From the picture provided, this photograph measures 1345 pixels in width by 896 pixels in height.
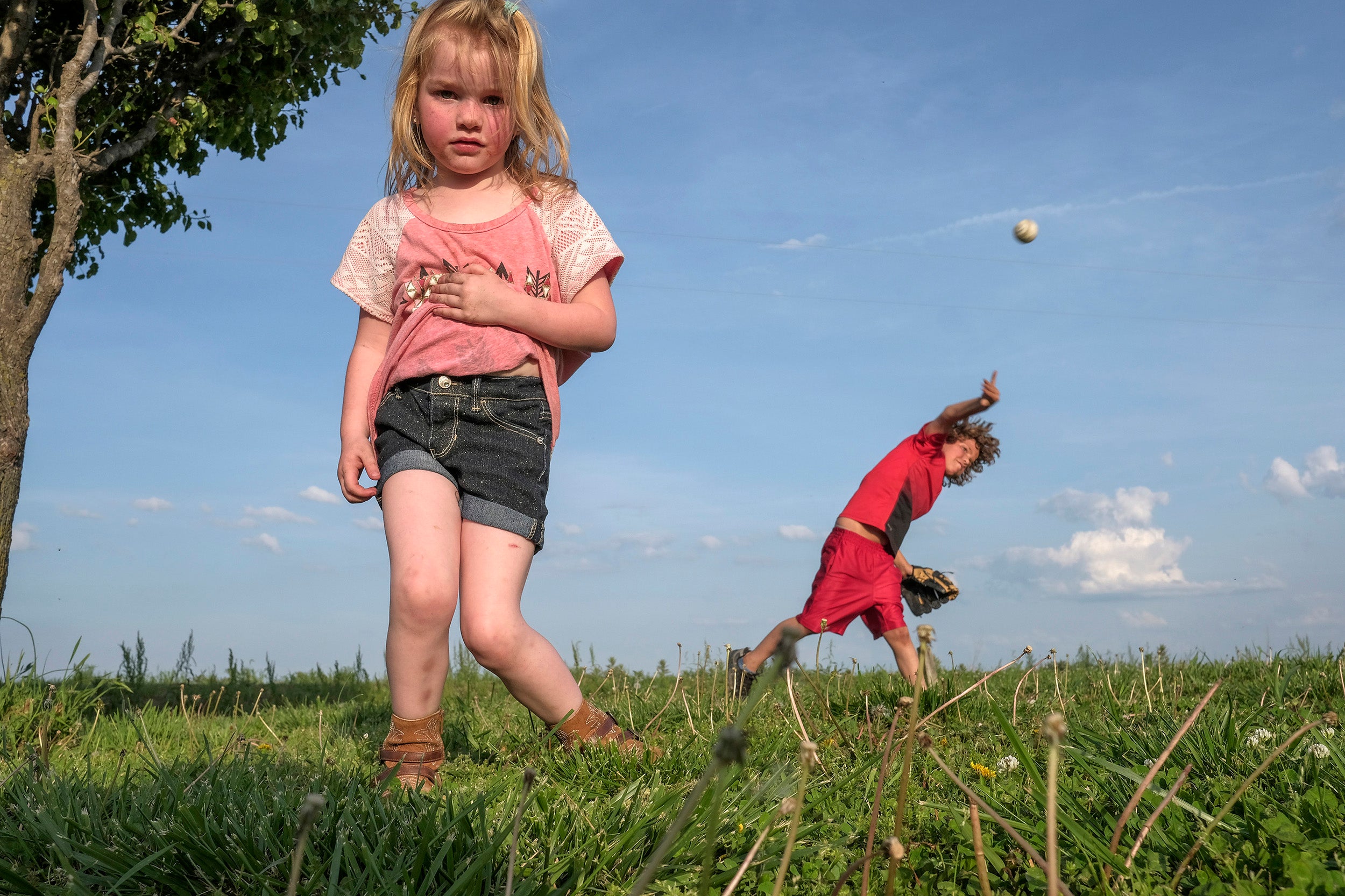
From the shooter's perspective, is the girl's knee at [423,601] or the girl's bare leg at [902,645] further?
the girl's bare leg at [902,645]

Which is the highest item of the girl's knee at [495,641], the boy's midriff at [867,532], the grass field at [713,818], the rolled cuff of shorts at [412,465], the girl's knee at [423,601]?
the boy's midriff at [867,532]

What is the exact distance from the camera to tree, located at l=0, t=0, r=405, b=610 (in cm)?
591

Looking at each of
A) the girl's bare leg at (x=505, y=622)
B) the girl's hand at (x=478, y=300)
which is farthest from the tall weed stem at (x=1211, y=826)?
the girl's hand at (x=478, y=300)

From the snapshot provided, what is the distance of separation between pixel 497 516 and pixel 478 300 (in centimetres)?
76

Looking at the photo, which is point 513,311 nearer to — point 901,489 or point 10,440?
point 10,440

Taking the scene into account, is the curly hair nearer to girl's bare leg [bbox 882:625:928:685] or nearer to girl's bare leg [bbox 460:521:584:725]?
girl's bare leg [bbox 882:625:928:685]

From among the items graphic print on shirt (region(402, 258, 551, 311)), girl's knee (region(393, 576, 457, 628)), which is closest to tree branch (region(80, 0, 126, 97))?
graphic print on shirt (region(402, 258, 551, 311))

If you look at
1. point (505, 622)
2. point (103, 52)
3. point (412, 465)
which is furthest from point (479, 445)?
point (103, 52)

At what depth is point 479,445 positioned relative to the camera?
11.2 feet

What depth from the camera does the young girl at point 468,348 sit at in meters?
3.29

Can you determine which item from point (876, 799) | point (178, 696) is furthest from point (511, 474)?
point (178, 696)

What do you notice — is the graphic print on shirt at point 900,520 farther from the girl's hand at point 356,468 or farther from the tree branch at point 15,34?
the tree branch at point 15,34

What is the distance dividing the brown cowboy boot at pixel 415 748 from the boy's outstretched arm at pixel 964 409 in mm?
2790

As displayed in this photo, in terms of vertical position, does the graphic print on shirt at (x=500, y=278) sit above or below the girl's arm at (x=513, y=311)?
above
